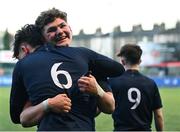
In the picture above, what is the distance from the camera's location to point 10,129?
10.9 m

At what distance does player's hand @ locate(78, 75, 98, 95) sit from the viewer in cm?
222

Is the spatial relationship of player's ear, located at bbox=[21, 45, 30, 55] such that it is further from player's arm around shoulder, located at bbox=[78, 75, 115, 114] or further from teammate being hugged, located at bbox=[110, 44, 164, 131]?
teammate being hugged, located at bbox=[110, 44, 164, 131]

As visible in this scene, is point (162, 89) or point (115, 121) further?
point (162, 89)

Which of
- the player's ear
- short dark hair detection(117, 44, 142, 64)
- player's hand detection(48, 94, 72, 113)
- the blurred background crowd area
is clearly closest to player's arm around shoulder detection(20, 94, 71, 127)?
player's hand detection(48, 94, 72, 113)

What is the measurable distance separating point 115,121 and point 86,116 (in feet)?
5.02

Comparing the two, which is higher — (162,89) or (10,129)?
(10,129)

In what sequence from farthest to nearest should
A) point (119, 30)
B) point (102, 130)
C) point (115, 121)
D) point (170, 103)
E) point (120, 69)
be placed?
point (119, 30), point (170, 103), point (102, 130), point (115, 121), point (120, 69)

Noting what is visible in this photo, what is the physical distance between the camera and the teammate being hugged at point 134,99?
12.2 ft

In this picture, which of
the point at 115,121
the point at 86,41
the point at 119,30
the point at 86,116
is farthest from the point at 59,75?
the point at 119,30

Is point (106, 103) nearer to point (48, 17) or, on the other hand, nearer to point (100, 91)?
point (100, 91)

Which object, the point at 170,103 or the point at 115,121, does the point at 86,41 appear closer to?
the point at 170,103

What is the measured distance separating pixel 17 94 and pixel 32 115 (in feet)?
0.45

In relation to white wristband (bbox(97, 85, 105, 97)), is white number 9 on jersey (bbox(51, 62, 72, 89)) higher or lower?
higher

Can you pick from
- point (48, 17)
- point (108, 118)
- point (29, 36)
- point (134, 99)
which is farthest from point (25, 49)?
point (108, 118)
